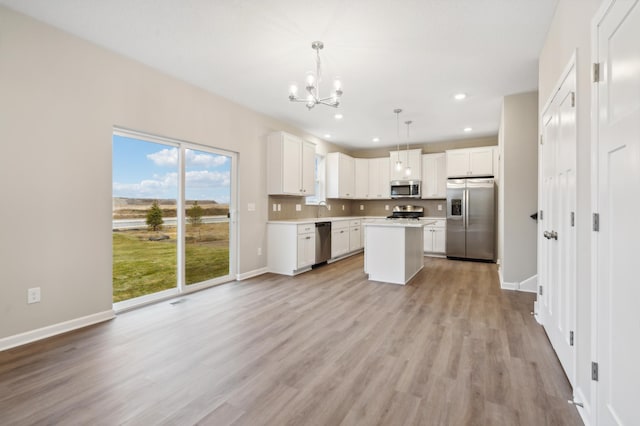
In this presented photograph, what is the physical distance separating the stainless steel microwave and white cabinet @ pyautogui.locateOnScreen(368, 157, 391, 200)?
0.20 m

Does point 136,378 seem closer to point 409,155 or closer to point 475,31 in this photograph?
point 475,31

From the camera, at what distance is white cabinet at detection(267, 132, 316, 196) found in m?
5.15

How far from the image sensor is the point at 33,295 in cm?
258

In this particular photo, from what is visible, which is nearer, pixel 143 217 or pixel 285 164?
pixel 143 217

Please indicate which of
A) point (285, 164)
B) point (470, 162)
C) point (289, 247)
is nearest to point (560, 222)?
point (289, 247)

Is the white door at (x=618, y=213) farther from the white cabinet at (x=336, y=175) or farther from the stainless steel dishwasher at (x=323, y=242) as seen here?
the white cabinet at (x=336, y=175)

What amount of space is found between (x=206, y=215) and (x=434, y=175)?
17.4 ft

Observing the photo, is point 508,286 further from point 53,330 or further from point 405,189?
point 53,330

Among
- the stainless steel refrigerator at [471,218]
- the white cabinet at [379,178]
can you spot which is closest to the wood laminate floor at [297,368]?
the stainless steel refrigerator at [471,218]

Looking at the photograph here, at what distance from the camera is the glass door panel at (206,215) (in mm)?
4078

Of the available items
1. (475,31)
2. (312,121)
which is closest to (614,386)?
(475,31)

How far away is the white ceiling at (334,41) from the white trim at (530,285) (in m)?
2.58

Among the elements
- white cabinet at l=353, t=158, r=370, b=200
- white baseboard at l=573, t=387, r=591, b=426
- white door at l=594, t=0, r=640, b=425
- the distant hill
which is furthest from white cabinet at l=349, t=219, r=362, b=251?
white door at l=594, t=0, r=640, b=425

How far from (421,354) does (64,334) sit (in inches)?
124
